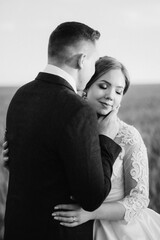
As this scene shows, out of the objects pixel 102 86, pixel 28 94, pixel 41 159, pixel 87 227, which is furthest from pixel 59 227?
pixel 102 86

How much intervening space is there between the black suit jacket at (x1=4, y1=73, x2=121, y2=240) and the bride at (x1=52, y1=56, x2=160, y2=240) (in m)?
0.16

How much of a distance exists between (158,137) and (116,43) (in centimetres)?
71

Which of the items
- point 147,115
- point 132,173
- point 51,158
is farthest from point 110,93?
point 147,115

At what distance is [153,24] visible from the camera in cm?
240

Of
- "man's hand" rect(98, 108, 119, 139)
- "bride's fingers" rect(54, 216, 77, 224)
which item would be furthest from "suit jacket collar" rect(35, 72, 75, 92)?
"bride's fingers" rect(54, 216, 77, 224)

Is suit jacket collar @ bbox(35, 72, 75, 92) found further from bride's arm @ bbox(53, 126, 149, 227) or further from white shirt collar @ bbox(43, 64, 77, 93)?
bride's arm @ bbox(53, 126, 149, 227)

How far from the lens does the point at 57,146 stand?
1.05 m

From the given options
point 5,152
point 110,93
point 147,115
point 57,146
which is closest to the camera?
point 57,146

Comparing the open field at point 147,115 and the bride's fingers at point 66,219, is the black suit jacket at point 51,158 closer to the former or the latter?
the bride's fingers at point 66,219

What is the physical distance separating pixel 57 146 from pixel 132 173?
52 centimetres

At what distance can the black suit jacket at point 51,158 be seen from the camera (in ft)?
3.36

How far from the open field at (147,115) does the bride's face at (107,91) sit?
0.80 m

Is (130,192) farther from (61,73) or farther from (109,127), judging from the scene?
(61,73)

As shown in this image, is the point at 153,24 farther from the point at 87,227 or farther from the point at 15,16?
the point at 87,227
